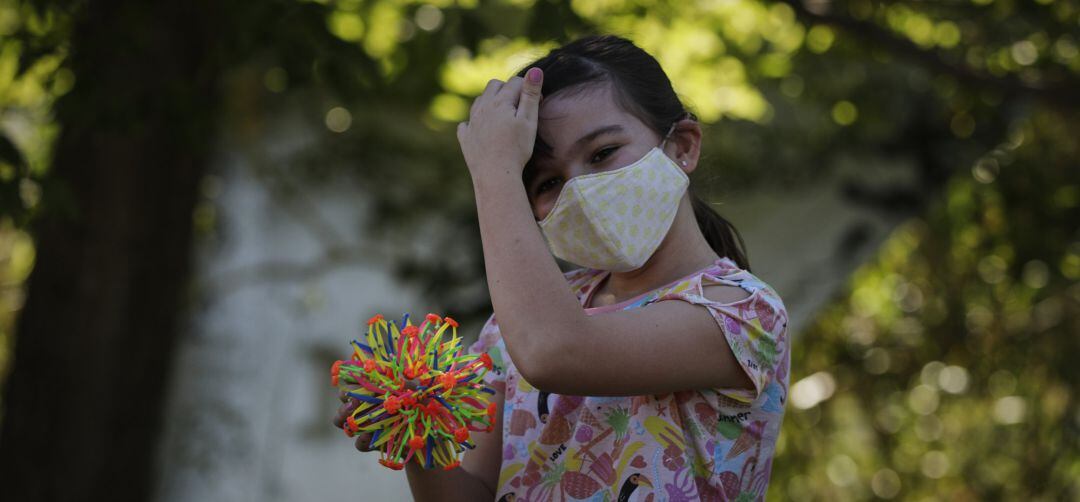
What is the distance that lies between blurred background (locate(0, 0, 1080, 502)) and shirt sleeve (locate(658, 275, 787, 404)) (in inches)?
89.8

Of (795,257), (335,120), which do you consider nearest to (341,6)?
(335,120)

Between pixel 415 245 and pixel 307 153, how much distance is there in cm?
65

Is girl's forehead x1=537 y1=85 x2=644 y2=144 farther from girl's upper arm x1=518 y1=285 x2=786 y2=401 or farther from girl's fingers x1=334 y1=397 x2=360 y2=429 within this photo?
girl's fingers x1=334 y1=397 x2=360 y2=429

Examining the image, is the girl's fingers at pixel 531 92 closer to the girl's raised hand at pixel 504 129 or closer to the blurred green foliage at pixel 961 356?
the girl's raised hand at pixel 504 129

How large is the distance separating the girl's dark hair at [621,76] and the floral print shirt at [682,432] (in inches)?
9.7

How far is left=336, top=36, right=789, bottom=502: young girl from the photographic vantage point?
5.25 ft

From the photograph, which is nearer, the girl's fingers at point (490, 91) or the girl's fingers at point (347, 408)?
the girl's fingers at point (347, 408)

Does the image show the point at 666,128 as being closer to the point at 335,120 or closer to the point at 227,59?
the point at 227,59

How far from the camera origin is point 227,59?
11.5ft

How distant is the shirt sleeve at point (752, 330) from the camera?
1673 mm

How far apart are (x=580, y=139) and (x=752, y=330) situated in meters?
0.37

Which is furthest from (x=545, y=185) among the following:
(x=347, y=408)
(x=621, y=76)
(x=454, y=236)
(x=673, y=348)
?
(x=454, y=236)

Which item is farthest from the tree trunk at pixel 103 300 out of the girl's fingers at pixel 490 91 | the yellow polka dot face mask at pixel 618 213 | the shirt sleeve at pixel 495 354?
the yellow polka dot face mask at pixel 618 213

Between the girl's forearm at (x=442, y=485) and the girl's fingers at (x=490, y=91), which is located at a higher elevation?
the girl's fingers at (x=490, y=91)
